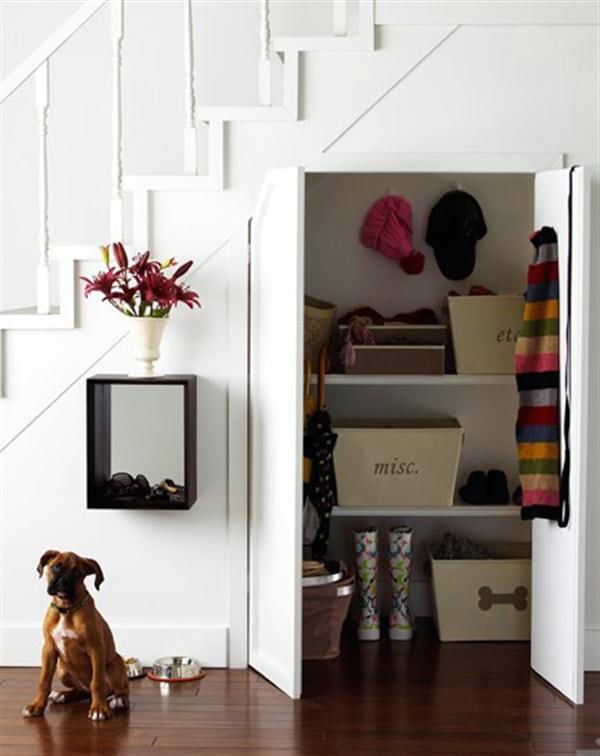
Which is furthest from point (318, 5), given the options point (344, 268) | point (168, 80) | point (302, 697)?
point (302, 697)

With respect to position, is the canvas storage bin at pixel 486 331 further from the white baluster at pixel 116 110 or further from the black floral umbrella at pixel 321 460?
the white baluster at pixel 116 110

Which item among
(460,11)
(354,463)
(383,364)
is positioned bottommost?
(354,463)

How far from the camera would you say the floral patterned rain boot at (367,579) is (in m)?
5.16

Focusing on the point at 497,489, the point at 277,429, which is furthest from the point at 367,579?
the point at 277,429

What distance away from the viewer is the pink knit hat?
5.30m

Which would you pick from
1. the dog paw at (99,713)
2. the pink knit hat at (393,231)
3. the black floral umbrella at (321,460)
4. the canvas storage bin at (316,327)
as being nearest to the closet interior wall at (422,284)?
the pink knit hat at (393,231)

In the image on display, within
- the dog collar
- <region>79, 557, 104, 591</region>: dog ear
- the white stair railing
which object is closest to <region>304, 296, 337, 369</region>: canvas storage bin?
the white stair railing

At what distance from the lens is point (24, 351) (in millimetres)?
4766

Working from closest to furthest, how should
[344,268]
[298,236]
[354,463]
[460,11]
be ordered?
[298,236], [460,11], [354,463], [344,268]

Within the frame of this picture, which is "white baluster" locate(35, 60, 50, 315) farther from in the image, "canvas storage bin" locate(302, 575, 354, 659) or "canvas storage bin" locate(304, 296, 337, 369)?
"canvas storage bin" locate(302, 575, 354, 659)

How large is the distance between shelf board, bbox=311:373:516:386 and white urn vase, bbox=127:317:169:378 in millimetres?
720

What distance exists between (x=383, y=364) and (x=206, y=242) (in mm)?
835

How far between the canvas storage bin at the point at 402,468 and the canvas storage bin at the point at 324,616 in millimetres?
339

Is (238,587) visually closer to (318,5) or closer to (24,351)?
(24,351)
